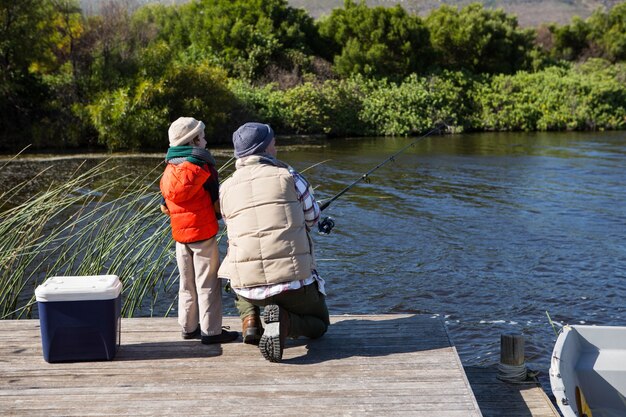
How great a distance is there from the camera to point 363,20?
3628 cm

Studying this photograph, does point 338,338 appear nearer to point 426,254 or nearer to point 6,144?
point 426,254

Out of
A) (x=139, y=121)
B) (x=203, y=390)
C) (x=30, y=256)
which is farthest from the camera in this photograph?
(x=139, y=121)

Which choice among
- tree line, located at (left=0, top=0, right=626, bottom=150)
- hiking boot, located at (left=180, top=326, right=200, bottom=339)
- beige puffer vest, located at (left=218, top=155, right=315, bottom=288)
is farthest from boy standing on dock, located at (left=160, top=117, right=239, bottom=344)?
tree line, located at (left=0, top=0, right=626, bottom=150)

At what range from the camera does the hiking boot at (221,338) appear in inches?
A: 204

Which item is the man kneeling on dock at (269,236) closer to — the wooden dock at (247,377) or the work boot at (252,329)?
the work boot at (252,329)

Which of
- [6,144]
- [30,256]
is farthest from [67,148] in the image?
[30,256]

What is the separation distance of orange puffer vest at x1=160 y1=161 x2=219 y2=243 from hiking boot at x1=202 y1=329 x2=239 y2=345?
65cm

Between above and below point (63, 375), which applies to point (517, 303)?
below

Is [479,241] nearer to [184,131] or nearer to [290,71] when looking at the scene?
[184,131]

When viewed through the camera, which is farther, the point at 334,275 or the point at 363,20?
the point at 363,20

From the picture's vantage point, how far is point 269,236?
475 centimetres

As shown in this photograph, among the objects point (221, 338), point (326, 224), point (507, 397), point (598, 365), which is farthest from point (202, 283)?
point (598, 365)

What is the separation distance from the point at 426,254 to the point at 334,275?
176 cm

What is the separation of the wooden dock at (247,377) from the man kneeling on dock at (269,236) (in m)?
0.28
